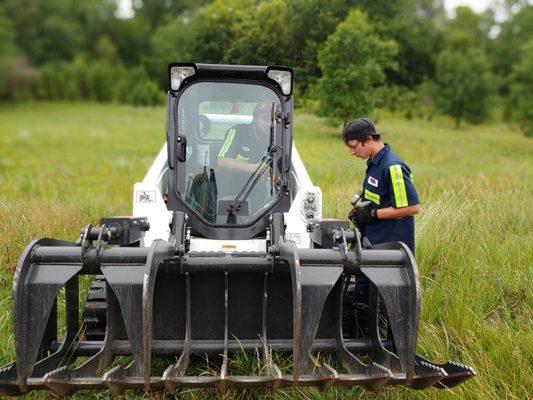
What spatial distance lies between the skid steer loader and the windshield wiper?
12 mm

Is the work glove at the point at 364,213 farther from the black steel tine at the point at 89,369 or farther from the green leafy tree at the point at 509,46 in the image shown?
the green leafy tree at the point at 509,46

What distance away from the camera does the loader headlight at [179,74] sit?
4.09 m

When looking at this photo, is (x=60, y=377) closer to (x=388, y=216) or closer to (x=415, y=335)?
(x=415, y=335)

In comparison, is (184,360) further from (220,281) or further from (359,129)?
(359,129)

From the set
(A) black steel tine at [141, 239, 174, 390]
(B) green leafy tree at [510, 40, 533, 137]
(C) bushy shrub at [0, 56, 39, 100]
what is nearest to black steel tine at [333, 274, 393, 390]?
(A) black steel tine at [141, 239, 174, 390]

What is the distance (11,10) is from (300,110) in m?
18.2

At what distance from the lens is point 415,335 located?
9.28 feet

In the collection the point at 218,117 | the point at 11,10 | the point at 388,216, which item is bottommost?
the point at 388,216

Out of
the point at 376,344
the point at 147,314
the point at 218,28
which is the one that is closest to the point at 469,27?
→ the point at 218,28

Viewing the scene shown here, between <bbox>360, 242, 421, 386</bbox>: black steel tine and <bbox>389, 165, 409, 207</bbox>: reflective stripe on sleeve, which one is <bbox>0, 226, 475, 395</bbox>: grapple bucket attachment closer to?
<bbox>360, 242, 421, 386</bbox>: black steel tine

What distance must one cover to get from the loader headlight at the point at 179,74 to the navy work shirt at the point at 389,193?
1.58 metres

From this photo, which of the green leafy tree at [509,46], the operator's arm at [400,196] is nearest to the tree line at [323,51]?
the operator's arm at [400,196]

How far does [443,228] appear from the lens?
18.1 feet

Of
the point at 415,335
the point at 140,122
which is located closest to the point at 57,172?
the point at 415,335
